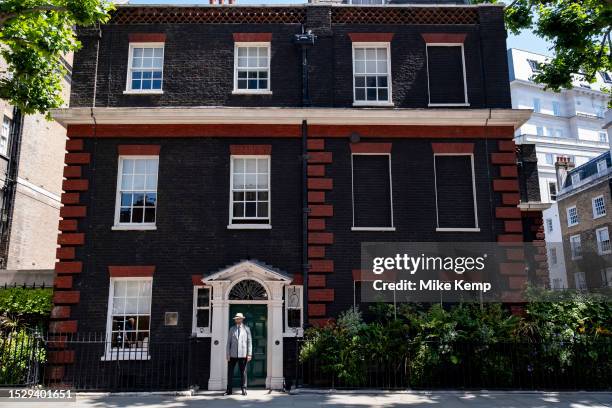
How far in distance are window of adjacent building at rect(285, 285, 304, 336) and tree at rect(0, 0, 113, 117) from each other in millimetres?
9079

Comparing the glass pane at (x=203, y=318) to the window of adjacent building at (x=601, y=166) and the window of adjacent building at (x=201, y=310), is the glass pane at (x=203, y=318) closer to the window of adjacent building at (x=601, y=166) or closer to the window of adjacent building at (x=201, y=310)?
the window of adjacent building at (x=201, y=310)

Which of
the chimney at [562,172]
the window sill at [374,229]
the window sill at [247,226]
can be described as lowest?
the window sill at [374,229]

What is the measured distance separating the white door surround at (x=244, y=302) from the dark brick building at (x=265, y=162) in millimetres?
42

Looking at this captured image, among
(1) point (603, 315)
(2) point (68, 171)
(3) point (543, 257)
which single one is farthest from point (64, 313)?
(3) point (543, 257)

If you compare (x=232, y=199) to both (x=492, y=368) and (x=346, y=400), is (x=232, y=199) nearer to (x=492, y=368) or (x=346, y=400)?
(x=346, y=400)

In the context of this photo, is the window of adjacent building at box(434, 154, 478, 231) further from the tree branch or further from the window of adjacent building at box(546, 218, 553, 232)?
the window of adjacent building at box(546, 218, 553, 232)

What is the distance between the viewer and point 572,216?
42906 mm

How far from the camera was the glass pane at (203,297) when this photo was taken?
607 inches

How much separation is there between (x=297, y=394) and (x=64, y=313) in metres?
7.25

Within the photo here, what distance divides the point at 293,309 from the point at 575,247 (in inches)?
1387

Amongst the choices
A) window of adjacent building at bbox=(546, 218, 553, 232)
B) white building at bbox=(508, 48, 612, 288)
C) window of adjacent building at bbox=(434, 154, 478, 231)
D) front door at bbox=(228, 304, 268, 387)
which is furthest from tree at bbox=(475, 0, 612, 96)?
white building at bbox=(508, 48, 612, 288)

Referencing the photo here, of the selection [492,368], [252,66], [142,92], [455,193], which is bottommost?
[492,368]

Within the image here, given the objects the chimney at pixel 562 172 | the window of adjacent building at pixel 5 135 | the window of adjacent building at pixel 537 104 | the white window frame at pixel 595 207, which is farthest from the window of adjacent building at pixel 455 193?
the window of adjacent building at pixel 537 104

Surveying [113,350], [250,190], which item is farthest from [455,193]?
[113,350]
